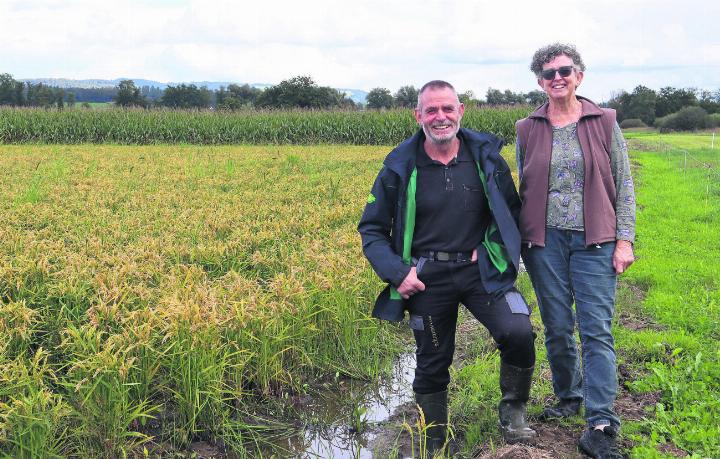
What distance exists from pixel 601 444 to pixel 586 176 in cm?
149

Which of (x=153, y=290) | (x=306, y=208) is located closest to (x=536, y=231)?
(x=153, y=290)

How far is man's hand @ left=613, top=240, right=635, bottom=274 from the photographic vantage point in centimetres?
357

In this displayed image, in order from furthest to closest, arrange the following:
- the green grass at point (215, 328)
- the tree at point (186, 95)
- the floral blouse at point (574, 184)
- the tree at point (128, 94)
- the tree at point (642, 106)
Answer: the tree at point (642, 106) < the tree at point (186, 95) < the tree at point (128, 94) < the floral blouse at point (574, 184) < the green grass at point (215, 328)

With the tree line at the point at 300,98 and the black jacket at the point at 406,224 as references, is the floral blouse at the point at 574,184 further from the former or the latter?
the tree line at the point at 300,98

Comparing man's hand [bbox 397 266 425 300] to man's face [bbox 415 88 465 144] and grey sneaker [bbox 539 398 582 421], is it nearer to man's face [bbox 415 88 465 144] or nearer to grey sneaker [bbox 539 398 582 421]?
man's face [bbox 415 88 465 144]

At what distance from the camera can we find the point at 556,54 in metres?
3.60

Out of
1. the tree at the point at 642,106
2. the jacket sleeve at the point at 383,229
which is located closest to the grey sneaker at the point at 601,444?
the jacket sleeve at the point at 383,229

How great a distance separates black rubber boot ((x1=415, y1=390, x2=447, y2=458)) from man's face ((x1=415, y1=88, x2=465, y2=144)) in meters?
1.48

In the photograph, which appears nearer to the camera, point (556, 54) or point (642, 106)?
point (556, 54)

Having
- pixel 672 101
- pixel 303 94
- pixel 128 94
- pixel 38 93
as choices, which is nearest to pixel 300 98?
pixel 303 94

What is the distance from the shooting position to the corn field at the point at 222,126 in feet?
96.2

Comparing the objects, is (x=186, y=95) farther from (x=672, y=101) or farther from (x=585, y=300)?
(x=672, y=101)

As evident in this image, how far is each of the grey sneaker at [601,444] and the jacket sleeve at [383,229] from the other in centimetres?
141

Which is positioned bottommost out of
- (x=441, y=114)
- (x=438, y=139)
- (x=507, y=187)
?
(x=507, y=187)
